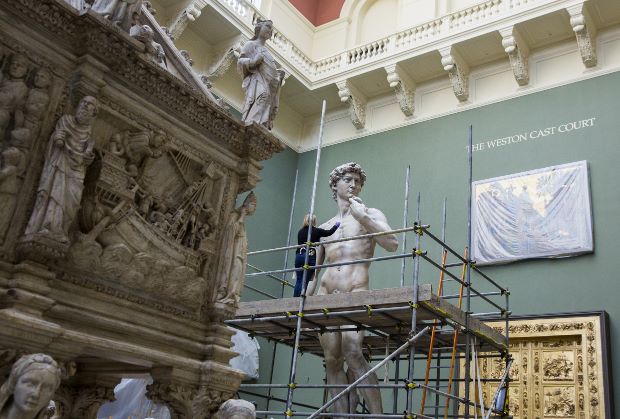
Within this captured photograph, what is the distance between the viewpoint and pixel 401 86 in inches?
503

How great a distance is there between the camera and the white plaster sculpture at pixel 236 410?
12.2 feet

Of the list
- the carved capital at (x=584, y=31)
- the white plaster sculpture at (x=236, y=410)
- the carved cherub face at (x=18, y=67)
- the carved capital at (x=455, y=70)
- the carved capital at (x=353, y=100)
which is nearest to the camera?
the carved cherub face at (x=18, y=67)

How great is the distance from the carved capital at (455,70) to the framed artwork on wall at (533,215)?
1965 mm

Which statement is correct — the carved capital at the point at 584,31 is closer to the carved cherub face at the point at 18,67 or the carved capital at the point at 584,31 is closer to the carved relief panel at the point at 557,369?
the carved relief panel at the point at 557,369

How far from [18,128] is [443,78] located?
1067 cm

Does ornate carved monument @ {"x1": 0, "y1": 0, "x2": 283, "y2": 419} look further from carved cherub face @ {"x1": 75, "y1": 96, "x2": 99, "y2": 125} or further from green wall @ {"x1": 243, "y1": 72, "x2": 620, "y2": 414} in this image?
green wall @ {"x1": 243, "y1": 72, "x2": 620, "y2": 414}

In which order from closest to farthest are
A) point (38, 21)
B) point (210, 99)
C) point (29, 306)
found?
point (29, 306) → point (38, 21) → point (210, 99)

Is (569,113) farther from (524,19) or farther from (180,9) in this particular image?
(180,9)

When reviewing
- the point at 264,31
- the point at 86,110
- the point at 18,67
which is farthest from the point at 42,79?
the point at 264,31

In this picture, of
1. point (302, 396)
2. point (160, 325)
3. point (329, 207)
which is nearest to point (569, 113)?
point (329, 207)

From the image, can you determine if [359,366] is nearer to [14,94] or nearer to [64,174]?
[64,174]

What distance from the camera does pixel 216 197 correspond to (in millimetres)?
4359

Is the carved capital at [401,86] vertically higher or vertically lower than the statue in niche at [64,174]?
higher

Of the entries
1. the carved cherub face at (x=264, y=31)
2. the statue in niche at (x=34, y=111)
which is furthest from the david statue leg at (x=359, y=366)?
the statue in niche at (x=34, y=111)
